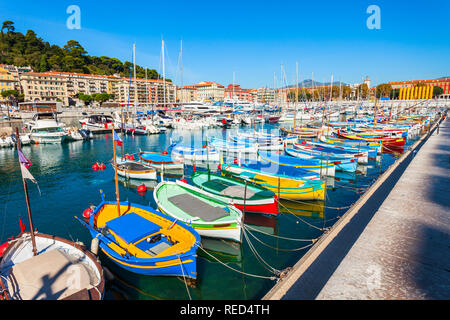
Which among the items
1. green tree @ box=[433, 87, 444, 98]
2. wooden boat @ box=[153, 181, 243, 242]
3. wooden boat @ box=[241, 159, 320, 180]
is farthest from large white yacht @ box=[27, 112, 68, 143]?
green tree @ box=[433, 87, 444, 98]

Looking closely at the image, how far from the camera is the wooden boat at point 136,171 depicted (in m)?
25.2

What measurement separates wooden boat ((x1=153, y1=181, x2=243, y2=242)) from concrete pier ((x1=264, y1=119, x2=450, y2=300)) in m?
4.45

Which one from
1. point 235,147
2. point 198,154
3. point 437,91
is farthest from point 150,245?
point 437,91

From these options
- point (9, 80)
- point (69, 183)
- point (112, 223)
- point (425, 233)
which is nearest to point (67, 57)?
point (9, 80)

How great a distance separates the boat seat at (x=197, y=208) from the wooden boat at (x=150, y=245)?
173cm

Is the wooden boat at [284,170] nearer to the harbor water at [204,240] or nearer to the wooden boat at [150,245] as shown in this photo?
the harbor water at [204,240]

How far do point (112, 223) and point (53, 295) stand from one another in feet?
14.3

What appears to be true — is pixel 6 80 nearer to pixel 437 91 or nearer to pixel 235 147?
pixel 235 147

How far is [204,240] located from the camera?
14.3 metres

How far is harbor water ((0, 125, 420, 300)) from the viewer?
35.4ft

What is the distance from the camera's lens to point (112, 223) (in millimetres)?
12047

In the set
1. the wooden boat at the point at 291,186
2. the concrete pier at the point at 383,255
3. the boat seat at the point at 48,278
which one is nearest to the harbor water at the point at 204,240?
the wooden boat at the point at 291,186
